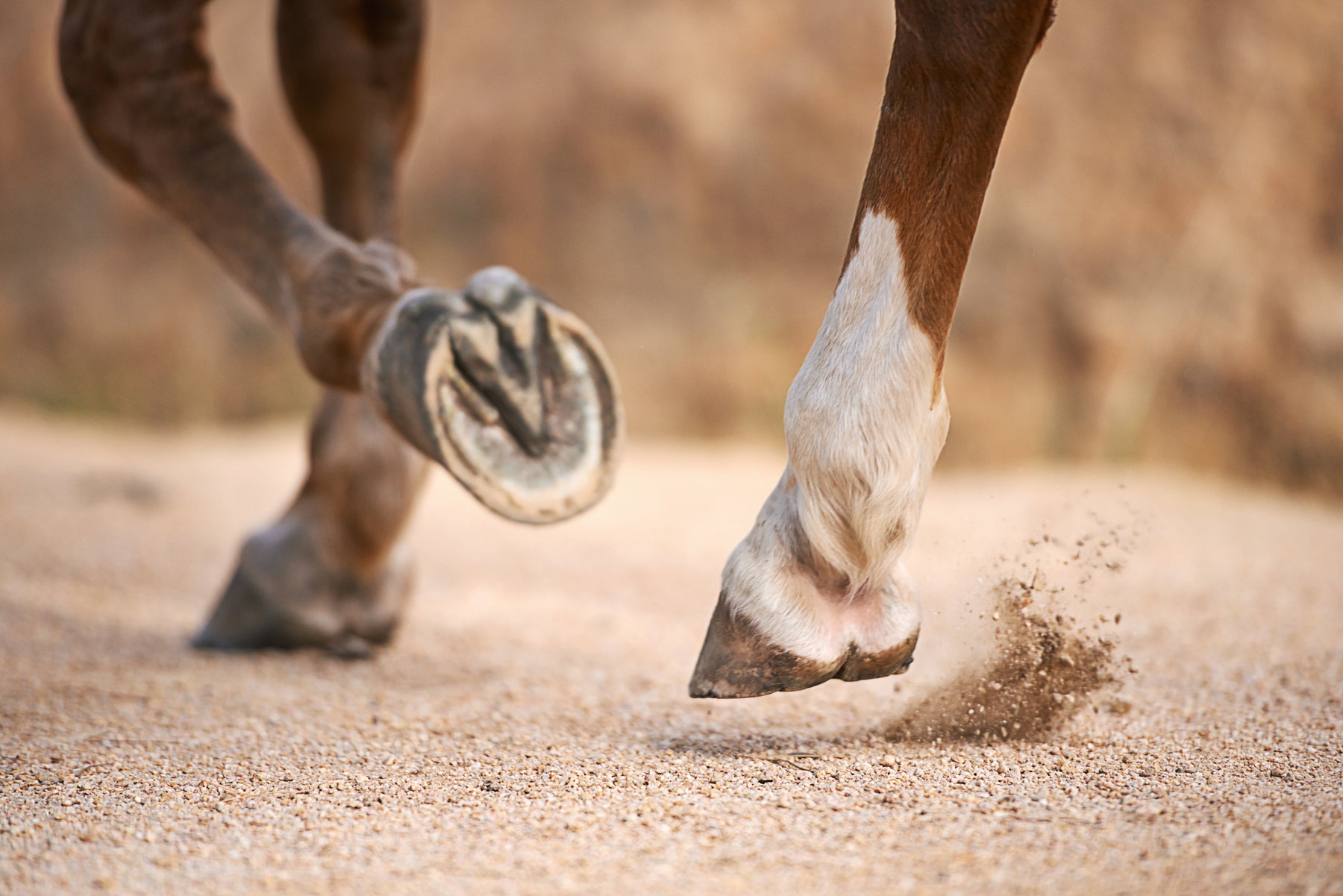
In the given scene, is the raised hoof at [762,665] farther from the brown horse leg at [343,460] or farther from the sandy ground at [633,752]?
the brown horse leg at [343,460]

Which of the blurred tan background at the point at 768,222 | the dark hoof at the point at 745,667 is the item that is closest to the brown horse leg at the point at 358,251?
the dark hoof at the point at 745,667

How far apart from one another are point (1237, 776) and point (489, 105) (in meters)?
4.15

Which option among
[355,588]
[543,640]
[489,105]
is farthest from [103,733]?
[489,105]

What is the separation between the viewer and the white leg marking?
122 cm

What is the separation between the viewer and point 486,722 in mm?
1453

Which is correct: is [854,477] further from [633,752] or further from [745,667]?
[633,752]

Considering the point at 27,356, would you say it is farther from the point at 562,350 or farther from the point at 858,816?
the point at 858,816

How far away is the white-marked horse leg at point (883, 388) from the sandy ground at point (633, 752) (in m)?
0.12

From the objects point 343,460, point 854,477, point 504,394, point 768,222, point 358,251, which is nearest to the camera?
point 854,477

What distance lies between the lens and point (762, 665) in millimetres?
1228

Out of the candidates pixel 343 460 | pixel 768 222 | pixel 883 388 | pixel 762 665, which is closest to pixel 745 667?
pixel 762 665

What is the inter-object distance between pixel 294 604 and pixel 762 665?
42.8 inches

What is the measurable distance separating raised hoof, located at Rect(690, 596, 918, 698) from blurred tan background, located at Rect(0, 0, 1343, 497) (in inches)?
118

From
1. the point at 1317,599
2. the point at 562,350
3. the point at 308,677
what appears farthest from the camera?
the point at 1317,599
